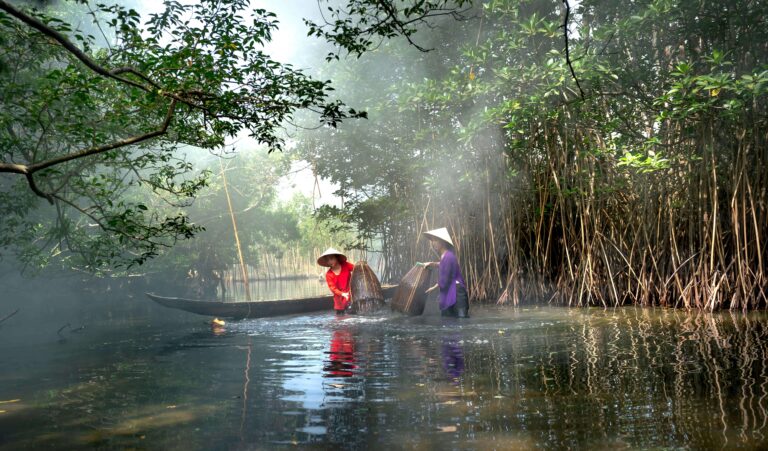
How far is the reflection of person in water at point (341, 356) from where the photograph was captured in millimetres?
5952

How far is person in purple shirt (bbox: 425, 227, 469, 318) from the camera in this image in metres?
9.33

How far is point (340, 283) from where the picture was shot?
418 inches

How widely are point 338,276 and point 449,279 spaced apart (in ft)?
6.82

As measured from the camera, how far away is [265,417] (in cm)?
434

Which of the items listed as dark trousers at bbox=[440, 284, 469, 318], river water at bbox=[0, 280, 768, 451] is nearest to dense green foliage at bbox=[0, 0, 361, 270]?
river water at bbox=[0, 280, 768, 451]

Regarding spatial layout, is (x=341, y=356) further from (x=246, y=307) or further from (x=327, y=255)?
(x=246, y=307)

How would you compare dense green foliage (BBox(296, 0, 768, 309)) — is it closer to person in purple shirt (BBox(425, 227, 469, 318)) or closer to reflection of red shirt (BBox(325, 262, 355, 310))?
person in purple shirt (BBox(425, 227, 469, 318))

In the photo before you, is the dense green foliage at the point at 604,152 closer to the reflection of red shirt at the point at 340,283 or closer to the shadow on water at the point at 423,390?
the shadow on water at the point at 423,390

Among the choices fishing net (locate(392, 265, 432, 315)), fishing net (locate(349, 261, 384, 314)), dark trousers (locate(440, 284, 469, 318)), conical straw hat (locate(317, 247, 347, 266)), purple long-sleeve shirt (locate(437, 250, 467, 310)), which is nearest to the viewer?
purple long-sleeve shirt (locate(437, 250, 467, 310))

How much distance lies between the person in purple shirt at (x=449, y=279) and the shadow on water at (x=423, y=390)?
874mm

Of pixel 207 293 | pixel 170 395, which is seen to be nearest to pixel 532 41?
pixel 170 395

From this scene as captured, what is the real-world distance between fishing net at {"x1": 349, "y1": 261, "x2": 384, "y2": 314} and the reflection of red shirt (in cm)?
14

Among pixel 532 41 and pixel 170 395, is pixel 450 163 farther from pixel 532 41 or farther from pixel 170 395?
pixel 170 395

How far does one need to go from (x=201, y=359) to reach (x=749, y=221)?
24.9ft
